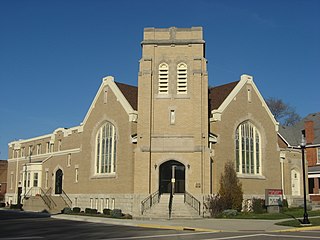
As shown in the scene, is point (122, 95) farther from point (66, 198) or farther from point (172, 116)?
point (66, 198)

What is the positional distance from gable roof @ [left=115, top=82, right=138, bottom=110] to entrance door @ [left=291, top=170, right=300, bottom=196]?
18.6 meters

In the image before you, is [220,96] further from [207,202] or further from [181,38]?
[207,202]

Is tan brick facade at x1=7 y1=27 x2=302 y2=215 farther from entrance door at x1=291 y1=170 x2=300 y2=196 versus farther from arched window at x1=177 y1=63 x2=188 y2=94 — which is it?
entrance door at x1=291 y1=170 x2=300 y2=196

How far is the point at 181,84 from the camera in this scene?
37312mm

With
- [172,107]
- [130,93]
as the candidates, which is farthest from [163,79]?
[130,93]

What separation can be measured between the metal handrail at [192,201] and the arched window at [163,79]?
8.98m

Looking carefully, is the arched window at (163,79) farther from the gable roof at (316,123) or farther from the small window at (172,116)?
the gable roof at (316,123)

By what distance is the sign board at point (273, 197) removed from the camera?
1486 inches

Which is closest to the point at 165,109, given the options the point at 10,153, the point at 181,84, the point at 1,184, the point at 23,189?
→ the point at 181,84

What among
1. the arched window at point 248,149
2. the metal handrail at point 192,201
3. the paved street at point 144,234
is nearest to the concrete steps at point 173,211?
the metal handrail at point 192,201

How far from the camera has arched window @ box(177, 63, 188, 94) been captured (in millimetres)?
37188

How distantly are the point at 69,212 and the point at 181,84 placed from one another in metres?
15.8

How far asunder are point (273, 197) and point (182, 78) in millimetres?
13186

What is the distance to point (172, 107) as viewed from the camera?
36.8 meters
